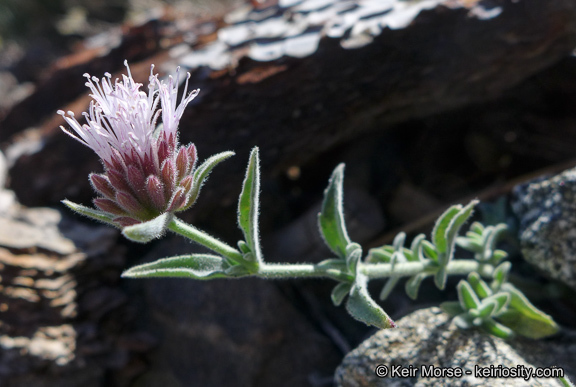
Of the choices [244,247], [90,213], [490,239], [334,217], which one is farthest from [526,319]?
[90,213]

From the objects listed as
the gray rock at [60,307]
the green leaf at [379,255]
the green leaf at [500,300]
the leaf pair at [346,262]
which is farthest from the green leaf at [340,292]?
the gray rock at [60,307]

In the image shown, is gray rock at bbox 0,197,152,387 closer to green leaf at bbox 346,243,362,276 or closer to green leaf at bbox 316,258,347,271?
green leaf at bbox 316,258,347,271

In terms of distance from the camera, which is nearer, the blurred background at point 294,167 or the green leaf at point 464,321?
the green leaf at point 464,321

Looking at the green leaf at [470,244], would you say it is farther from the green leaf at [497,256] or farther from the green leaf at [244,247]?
the green leaf at [244,247]

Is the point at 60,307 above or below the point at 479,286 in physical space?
above

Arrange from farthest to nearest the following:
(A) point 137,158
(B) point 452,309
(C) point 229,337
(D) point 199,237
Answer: (C) point 229,337
(B) point 452,309
(D) point 199,237
(A) point 137,158

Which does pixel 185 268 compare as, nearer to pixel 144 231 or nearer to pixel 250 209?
pixel 250 209

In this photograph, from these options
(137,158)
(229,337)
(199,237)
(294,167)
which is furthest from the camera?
(294,167)
